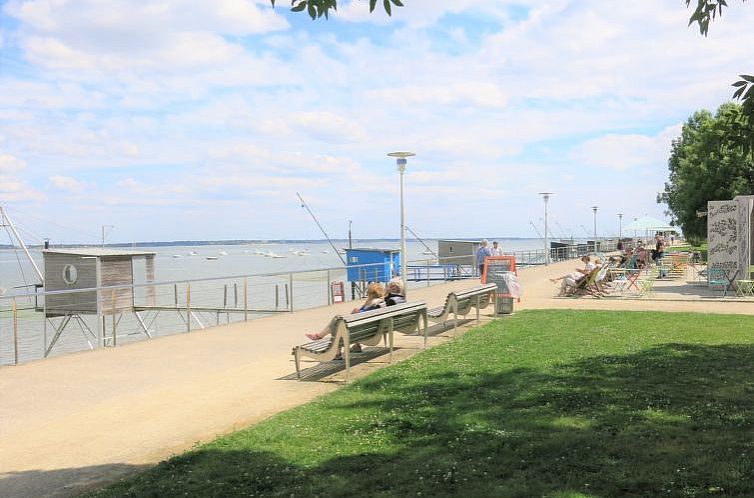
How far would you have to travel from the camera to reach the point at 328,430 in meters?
5.58

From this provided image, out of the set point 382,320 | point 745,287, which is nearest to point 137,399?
point 382,320

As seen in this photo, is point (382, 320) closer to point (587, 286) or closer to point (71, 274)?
point (587, 286)

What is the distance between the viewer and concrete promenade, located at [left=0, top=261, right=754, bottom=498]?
16.6 feet

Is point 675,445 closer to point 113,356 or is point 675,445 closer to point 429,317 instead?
point 429,317

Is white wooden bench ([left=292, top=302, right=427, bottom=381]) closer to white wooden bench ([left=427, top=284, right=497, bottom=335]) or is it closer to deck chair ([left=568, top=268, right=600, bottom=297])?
white wooden bench ([left=427, top=284, right=497, bottom=335])

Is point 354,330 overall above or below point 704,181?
below

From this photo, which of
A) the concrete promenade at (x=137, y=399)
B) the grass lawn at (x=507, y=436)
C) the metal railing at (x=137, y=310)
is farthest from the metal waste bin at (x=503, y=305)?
the grass lawn at (x=507, y=436)

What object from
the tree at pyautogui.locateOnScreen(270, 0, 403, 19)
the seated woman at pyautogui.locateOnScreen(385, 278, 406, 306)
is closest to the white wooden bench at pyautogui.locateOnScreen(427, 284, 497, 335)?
the seated woman at pyautogui.locateOnScreen(385, 278, 406, 306)

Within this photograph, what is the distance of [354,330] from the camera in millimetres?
7926

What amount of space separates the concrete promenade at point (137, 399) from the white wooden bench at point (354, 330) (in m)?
0.31

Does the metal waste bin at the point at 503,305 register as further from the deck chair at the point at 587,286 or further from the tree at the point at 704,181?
the tree at the point at 704,181

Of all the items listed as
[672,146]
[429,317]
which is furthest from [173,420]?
[672,146]

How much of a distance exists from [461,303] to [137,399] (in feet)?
20.3

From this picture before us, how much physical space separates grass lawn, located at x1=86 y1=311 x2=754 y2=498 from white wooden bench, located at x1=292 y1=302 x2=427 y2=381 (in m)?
0.50
